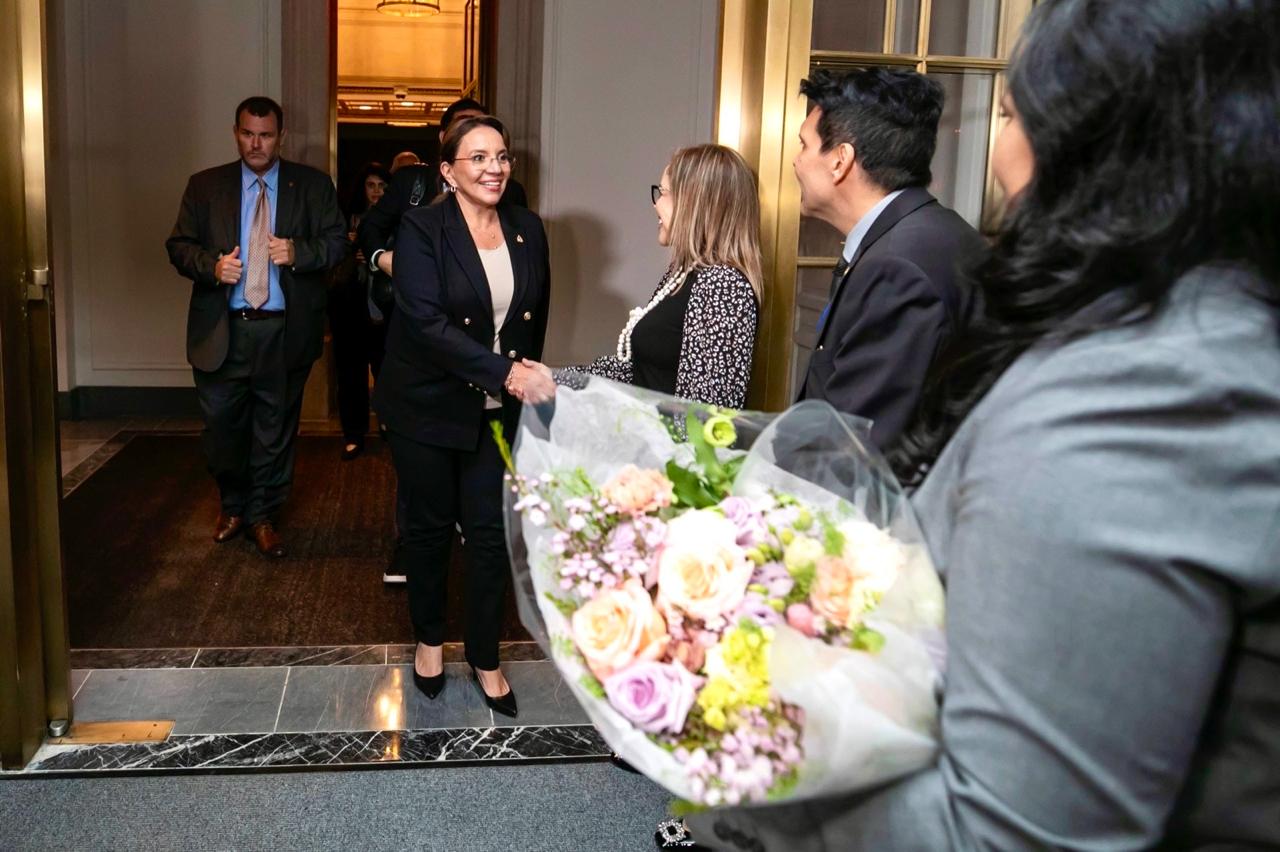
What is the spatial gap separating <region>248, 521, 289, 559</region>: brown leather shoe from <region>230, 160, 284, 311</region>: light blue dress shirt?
36.2 inches

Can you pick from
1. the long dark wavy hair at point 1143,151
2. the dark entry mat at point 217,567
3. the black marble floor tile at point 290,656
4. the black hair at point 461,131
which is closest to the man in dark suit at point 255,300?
the dark entry mat at point 217,567

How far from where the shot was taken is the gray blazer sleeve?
2.84ft

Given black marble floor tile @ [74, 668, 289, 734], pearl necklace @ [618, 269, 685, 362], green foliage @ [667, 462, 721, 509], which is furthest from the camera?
black marble floor tile @ [74, 668, 289, 734]

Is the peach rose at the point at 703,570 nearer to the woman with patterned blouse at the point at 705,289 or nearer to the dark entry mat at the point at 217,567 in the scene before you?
the woman with patterned blouse at the point at 705,289

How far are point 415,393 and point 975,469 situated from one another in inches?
109

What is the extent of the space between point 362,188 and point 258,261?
2.13m

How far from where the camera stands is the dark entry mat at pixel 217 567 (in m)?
4.28

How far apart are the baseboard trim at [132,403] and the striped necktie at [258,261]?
9.85ft

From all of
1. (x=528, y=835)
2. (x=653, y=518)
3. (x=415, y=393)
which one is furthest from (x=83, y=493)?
(x=653, y=518)

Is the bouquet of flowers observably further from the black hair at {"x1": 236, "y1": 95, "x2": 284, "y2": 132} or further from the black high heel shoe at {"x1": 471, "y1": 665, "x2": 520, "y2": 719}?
the black hair at {"x1": 236, "y1": 95, "x2": 284, "y2": 132}

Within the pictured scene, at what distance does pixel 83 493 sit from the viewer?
19.8ft

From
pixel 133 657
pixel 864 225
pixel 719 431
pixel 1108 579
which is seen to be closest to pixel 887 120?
pixel 864 225

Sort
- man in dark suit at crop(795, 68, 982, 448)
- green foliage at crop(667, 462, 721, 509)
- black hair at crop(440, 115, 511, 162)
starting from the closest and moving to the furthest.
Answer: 1. green foliage at crop(667, 462, 721, 509)
2. man in dark suit at crop(795, 68, 982, 448)
3. black hair at crop(440, 115, 511, 162)

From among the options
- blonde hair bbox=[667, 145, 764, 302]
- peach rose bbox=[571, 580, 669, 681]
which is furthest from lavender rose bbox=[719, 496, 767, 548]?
blonde hair bbox=[667, 145, 764, 302]
